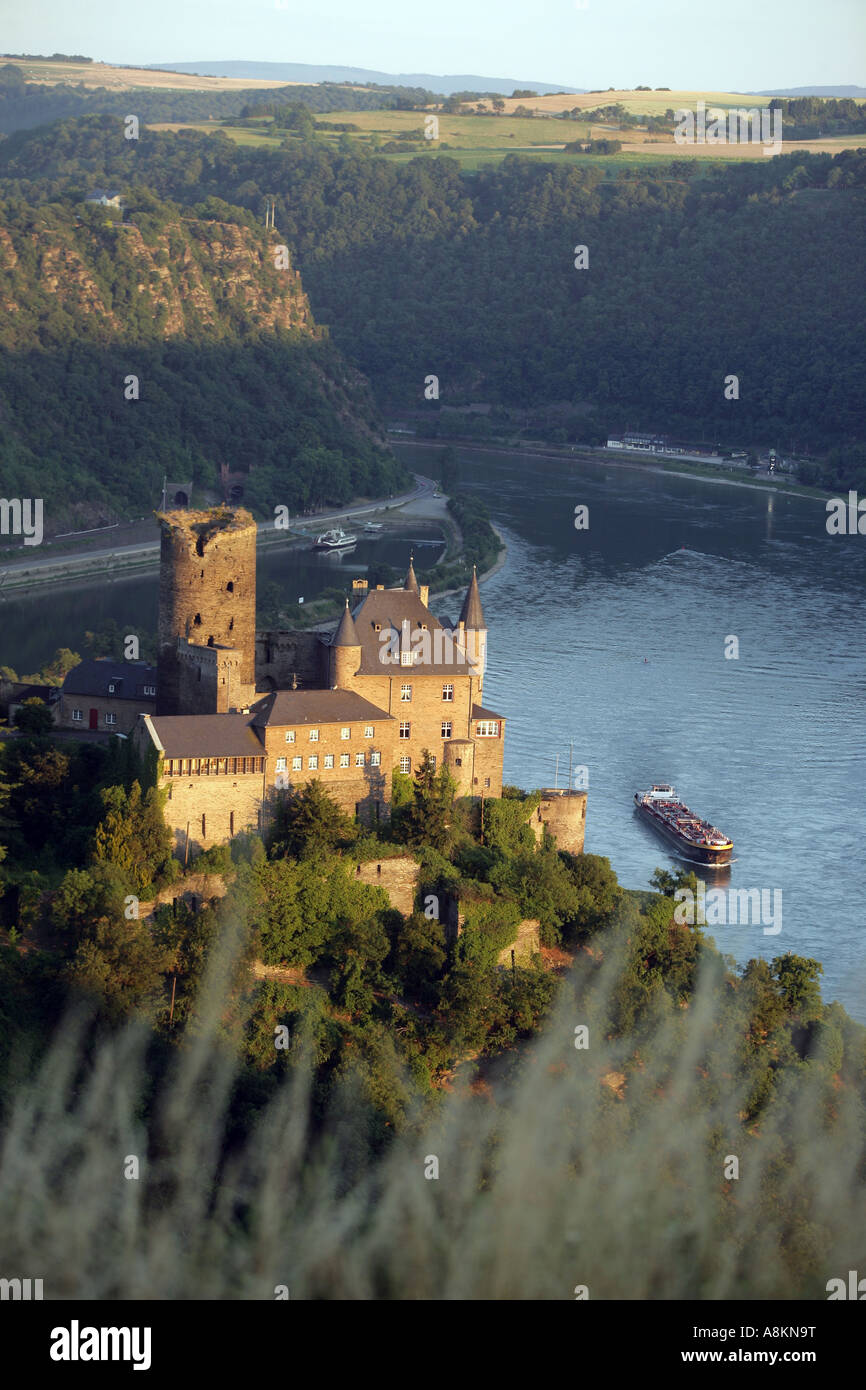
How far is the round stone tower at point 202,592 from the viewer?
41844 mm

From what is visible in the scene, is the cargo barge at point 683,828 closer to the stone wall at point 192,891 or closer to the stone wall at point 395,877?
the stone wall at point 395,877

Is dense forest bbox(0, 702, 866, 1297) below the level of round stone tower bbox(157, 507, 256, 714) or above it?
below

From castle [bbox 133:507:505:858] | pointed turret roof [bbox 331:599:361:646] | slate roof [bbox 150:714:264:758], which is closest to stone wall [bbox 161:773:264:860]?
castle [bbox 133:507:505:858]

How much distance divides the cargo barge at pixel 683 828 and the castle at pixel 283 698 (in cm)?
1046

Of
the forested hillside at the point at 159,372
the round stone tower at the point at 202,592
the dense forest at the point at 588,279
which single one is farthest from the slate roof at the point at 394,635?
the dense forest at the point at 588,279

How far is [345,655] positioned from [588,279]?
126m

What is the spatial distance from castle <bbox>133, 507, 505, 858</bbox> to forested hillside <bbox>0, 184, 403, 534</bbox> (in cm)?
5184

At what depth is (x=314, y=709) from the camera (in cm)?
3909

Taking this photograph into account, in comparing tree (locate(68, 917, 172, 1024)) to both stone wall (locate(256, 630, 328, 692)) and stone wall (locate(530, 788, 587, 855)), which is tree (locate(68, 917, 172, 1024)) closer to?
stone wall (locate(256, 630, 328, 692))

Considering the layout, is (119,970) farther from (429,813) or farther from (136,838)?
(429,813)

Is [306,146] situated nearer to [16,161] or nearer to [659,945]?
[16,161]

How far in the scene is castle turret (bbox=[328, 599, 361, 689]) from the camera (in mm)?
40250

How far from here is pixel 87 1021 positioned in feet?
117

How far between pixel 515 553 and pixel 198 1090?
211 ft
